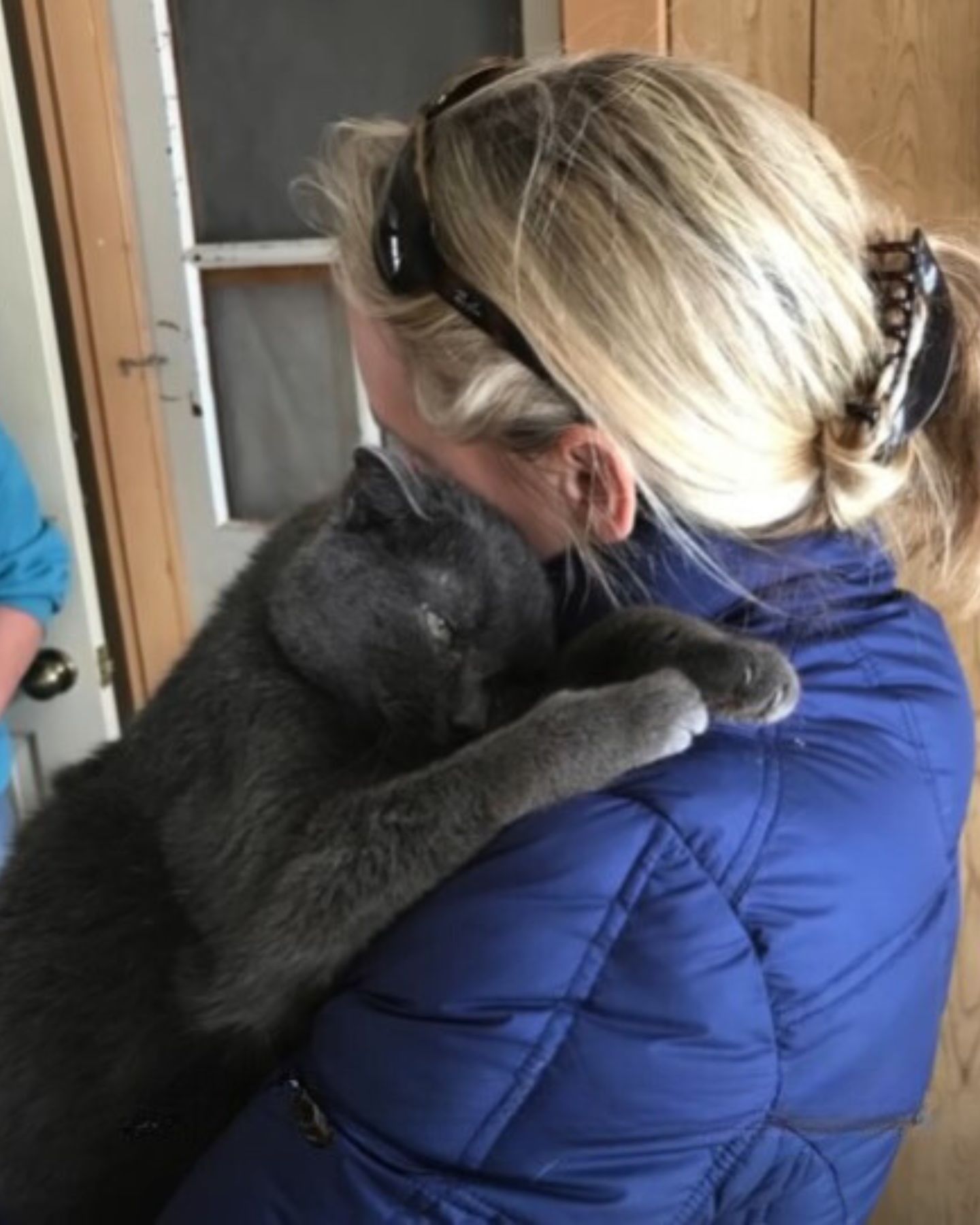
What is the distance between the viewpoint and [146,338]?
6.20ft

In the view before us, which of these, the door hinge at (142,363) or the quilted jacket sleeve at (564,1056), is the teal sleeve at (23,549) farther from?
the quilted jacket sleeve at (564,1056)

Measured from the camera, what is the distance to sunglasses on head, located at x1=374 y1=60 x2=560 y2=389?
75 cm

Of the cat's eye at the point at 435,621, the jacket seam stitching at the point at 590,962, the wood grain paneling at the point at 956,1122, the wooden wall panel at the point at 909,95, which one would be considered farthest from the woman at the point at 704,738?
the wood grain paneling at the point at 956,1122

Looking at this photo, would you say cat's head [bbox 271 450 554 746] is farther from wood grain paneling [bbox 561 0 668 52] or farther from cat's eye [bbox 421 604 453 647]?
wood grain paneling [bbox 561 0 668 52]

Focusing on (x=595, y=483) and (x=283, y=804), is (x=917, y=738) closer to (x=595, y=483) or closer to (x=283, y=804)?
(x=595, y=483)

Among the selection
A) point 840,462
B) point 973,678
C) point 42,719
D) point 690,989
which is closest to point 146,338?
point 42,719

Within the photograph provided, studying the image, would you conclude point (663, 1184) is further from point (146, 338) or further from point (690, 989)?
point (146, 338)

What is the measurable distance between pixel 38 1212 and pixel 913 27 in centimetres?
129

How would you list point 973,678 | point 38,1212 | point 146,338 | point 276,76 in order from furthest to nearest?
point 146,338
point 276,76
point 973,678
point 38,1212

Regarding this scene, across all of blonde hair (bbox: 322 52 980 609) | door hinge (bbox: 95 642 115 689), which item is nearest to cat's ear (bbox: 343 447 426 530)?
blonde hair (bbox: 322 52 980 609)

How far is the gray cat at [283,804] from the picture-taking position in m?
0.83

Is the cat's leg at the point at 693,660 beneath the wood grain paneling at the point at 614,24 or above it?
beneath

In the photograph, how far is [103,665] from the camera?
1898 mm

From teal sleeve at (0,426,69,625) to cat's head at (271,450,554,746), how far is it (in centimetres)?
84
